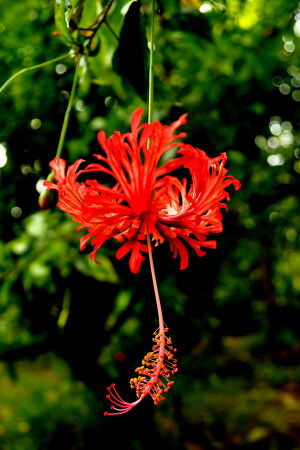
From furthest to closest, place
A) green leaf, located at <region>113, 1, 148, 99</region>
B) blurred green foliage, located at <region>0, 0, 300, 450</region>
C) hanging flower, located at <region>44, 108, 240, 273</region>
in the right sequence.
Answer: blurred green foliage, located at <region>0, 0, 300, 450</region>, green leaf, located at <region>113, 1, 148, 99</region>, hanging flower, located at <region>44, 108, 240, 273</region>

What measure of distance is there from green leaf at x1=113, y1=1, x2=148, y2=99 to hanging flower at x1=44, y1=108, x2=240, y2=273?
29 cm

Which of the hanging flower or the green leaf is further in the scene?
the green leaf

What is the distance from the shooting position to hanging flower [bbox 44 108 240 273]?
71cm

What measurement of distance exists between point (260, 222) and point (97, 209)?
83.3 inches

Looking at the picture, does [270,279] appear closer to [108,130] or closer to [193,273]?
[193,273]

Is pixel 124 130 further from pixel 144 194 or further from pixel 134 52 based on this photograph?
pixel 144 194

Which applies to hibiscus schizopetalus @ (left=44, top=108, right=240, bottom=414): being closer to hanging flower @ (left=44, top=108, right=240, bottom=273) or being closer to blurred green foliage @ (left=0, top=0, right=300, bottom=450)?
hanging flower @ (left=44, top=108, right=240, bottom=273)

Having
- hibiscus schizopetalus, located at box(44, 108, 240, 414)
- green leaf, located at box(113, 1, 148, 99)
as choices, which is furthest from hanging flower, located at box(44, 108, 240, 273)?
green leaf, located at box(113, 1, 148, 99)

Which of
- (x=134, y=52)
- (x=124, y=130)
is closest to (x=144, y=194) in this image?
(x=134, y=52)

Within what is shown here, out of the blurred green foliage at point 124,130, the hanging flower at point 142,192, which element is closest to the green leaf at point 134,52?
the blurred green foliage at point 124,130

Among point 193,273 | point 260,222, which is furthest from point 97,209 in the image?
point 260,222

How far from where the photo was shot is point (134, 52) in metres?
1.03

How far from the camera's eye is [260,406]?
419 centimetres

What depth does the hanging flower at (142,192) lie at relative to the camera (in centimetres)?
71
